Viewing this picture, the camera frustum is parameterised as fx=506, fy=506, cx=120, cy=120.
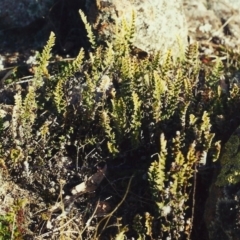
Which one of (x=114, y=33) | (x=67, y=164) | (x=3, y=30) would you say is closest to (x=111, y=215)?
(x=67, y=164)

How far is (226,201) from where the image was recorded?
10.6 ft

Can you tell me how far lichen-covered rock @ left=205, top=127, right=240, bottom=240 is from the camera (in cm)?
316

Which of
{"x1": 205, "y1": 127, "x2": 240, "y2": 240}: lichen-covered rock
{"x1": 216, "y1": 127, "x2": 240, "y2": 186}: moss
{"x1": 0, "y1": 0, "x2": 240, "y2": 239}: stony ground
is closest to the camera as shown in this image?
{"x1": 205, "y1": 127, "x2": 240, "y2": 240}: lichen-covered rock

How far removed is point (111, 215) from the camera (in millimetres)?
3537

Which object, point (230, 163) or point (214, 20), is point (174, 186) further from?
point (214, 20)

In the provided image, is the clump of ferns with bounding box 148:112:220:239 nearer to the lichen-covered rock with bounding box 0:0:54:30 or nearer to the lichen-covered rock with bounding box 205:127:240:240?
the lichen-covered rock with bounding box 205:127:240:240

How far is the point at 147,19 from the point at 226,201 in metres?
1.91

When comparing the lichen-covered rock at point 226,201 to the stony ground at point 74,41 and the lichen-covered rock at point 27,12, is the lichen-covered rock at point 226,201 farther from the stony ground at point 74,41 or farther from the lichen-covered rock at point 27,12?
the lichen-covered rock at point 27,12

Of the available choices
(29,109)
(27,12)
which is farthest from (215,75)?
(27,12)

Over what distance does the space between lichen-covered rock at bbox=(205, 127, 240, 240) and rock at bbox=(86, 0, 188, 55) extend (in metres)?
1.29

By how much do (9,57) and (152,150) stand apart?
5.55 feet

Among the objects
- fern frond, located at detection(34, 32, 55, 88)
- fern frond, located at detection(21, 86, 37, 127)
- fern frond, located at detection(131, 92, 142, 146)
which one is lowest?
fern frond, located at detection(131, 92, 142, 146)

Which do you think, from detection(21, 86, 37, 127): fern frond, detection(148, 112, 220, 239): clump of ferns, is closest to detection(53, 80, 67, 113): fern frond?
detection(21, 86, 37, 127): fern frond

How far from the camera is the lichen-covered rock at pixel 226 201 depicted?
316cm
